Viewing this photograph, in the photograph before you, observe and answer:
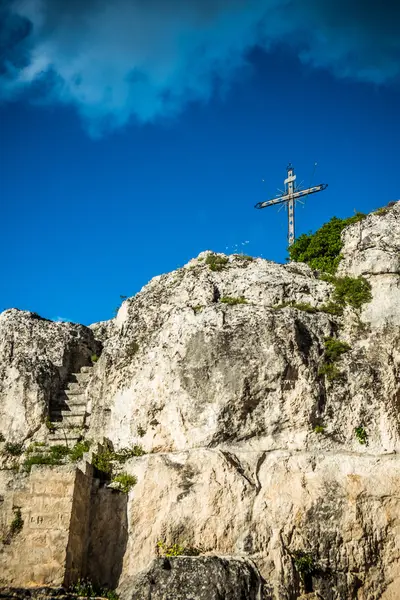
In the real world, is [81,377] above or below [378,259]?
below

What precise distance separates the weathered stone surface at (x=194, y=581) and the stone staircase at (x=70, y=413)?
5.03m

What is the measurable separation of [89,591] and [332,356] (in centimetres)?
803

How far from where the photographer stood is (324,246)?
2002cm

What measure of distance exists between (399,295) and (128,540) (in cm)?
929

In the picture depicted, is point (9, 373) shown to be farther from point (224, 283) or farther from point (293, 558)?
point (293, 558)

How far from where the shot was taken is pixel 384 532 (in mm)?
14180

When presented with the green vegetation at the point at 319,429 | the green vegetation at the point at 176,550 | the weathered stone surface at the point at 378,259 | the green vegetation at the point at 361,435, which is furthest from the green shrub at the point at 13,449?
the weathered stone surface at the point at 378,259

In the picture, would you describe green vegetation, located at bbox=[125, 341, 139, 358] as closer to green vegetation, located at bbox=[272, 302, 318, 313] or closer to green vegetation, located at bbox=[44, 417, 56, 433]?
green vegetation, located at bbox=[44, 417, 56, 433]

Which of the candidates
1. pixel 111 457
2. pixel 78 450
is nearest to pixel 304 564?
pixel 111 457

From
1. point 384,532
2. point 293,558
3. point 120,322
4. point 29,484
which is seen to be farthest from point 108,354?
point 384,532

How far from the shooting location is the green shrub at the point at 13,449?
17.0 m

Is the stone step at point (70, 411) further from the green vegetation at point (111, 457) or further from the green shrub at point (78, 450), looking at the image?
the green vegetation at point (111, 457)

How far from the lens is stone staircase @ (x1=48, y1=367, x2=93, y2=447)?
17.1 metres

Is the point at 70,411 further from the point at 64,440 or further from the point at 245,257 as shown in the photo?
the point at 245,257
